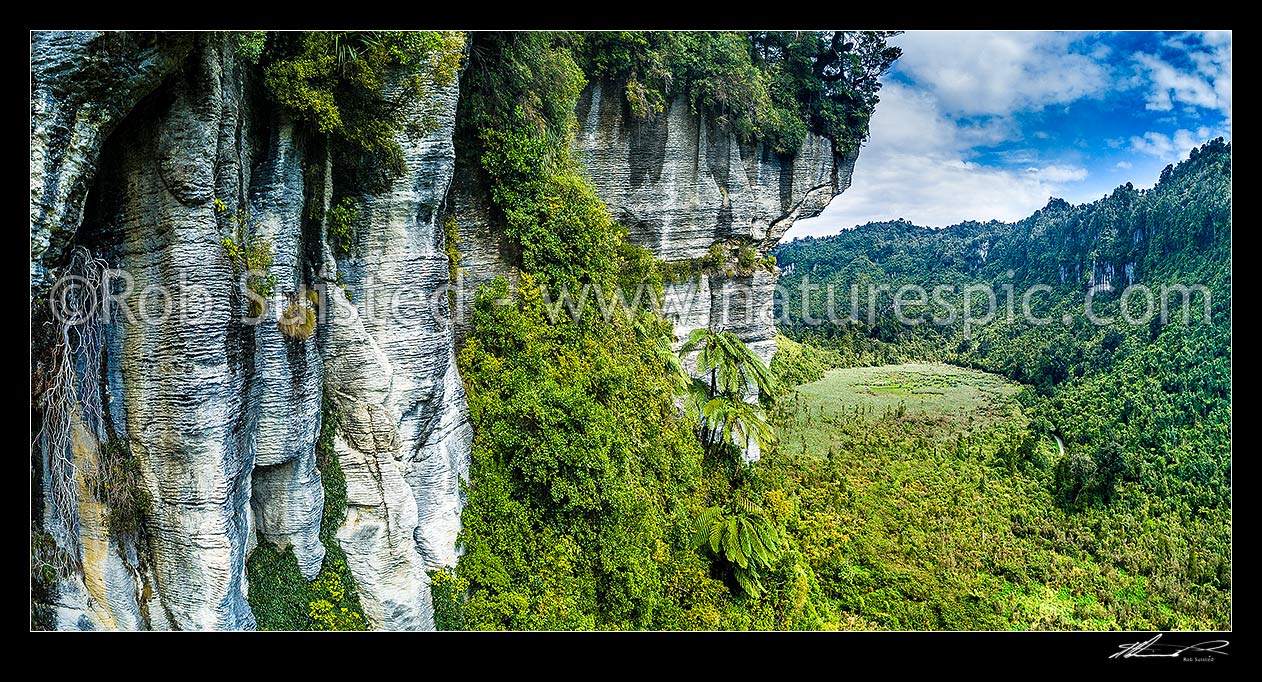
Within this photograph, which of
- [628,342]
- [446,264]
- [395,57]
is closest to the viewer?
[395,57]

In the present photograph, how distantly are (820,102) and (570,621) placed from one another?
551 inches

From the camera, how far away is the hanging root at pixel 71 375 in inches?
165

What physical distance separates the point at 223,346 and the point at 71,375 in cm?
97

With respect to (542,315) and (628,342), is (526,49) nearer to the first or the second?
(542,315)

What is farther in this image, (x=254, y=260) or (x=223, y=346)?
(x=254, y=260)

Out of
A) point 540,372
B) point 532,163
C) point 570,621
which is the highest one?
point 532,163

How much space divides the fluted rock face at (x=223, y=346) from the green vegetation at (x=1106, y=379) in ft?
27.3

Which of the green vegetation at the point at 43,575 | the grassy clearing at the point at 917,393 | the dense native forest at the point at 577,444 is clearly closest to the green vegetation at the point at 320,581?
the dense native forest at the point at 577,444

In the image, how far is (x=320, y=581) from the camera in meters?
5.85

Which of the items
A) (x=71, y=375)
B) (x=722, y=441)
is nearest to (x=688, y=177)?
(x=722, y=441)

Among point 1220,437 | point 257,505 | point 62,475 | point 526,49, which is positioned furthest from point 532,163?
point 1220,437

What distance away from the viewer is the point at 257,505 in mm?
5543

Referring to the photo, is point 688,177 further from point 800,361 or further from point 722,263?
point 800,361
